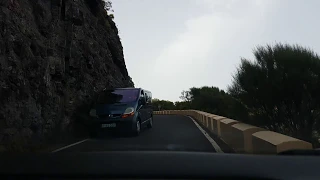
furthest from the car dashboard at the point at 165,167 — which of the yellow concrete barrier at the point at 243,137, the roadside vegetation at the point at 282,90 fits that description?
the roadside vegetation at the point at 282,90

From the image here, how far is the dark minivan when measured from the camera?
1457cm

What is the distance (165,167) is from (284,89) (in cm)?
1254

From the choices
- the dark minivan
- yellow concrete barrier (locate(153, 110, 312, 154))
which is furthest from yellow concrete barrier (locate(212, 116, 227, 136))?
the dark minivan

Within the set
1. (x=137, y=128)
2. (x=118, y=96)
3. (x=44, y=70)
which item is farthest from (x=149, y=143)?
(x=44, y=70)

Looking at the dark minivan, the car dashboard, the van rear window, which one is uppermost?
the van rear window

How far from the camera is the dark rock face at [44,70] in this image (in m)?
13.0

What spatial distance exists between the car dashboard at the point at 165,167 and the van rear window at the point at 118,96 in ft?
39.9

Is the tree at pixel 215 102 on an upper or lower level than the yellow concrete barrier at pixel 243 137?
upper

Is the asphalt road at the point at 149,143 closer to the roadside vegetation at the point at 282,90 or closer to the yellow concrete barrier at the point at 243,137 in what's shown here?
the yellow concrete barrier at the point at 243,137

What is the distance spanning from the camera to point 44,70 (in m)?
16.0

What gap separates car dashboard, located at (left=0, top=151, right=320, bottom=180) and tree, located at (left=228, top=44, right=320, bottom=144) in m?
11.0

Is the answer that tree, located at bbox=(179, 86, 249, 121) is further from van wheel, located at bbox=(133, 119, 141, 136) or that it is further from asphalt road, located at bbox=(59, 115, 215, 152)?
van wheel, located at bbox=(133, 119, 141, 136)

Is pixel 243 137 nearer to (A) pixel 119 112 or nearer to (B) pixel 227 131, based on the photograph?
(B) pixel 227 131

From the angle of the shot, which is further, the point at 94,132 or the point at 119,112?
the point at 94,132
